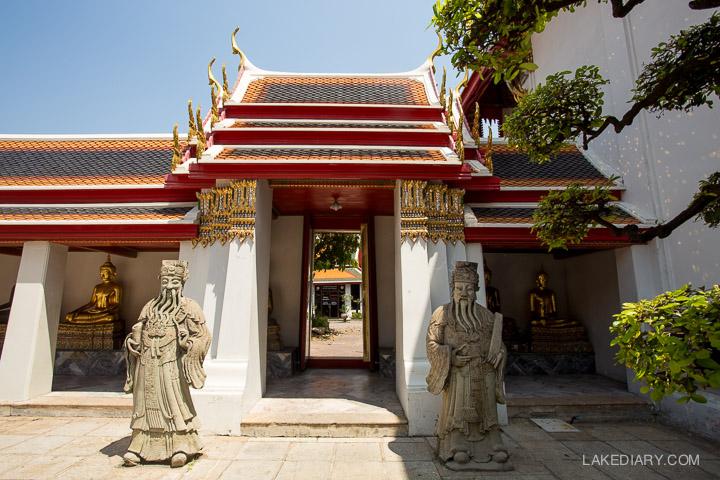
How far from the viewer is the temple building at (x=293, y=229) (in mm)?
Answer: 5129

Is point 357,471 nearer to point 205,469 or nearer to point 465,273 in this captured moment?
Result: point 205,469

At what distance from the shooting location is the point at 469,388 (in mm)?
3766

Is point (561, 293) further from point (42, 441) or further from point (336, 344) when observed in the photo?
point (42, 441)

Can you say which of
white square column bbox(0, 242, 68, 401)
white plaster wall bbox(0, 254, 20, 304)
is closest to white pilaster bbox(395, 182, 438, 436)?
white square column bbox(0, 242, 68, 401)

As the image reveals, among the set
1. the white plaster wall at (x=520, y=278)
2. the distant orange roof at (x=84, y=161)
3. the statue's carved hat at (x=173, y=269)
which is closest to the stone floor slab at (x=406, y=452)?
the statue's carved hat at (x=173, y=269)

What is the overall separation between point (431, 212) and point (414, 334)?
1708mm

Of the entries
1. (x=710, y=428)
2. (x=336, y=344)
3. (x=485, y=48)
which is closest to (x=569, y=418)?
(x=710, y=428)

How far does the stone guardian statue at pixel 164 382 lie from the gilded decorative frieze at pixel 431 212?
291 cm

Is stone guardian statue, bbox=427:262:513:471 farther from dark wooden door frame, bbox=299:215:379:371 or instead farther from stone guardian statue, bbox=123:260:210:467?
dark wooden door frame, bbox=299:215:379:371

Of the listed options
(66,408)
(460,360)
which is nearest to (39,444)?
(66,408)

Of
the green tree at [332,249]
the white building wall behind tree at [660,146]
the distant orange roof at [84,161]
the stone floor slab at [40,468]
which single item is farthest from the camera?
the green tree at [332,249]

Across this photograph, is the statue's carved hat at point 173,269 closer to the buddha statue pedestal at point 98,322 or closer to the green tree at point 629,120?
the green tree at point 629,120

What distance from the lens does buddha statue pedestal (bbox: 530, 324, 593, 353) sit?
7383 mm

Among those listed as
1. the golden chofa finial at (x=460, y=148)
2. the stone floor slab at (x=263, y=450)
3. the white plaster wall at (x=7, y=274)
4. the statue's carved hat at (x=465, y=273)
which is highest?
the golden chofa finial at (x=460, y=148)
